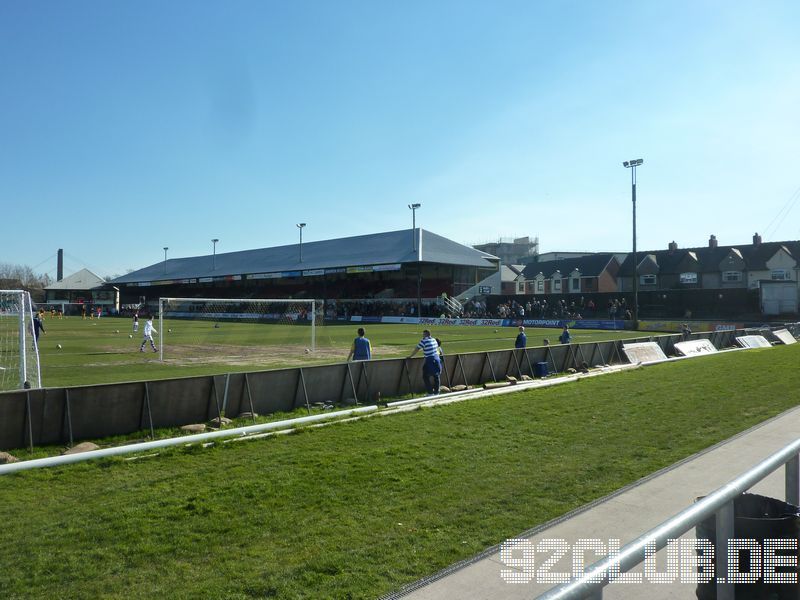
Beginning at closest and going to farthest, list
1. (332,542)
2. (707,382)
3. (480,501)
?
(332,542) < (480,501) < (707,382)

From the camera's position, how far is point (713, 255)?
7094 cm

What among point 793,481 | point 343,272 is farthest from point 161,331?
point 343,272

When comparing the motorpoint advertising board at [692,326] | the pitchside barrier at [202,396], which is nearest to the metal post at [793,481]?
the pitchside barrier at [202,396]

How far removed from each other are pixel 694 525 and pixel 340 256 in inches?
2922

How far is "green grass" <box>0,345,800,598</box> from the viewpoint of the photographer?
5.12 m

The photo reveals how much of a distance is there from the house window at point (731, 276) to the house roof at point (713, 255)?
3.50ft

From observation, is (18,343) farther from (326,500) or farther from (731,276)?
(731,276)

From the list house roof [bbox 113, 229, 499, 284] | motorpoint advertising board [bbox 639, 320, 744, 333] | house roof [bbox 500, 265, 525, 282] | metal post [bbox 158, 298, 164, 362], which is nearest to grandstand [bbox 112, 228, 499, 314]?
house roof [bbox 113, 229, 499, 284]

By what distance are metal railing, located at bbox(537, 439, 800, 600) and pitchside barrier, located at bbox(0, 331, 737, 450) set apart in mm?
10191

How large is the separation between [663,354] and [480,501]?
20887 mm

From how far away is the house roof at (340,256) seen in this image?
6825 cm

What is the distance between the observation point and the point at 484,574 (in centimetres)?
502

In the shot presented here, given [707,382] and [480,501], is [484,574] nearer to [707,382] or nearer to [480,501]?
[480,501]

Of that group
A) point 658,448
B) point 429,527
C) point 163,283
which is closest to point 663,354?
point 658,448
